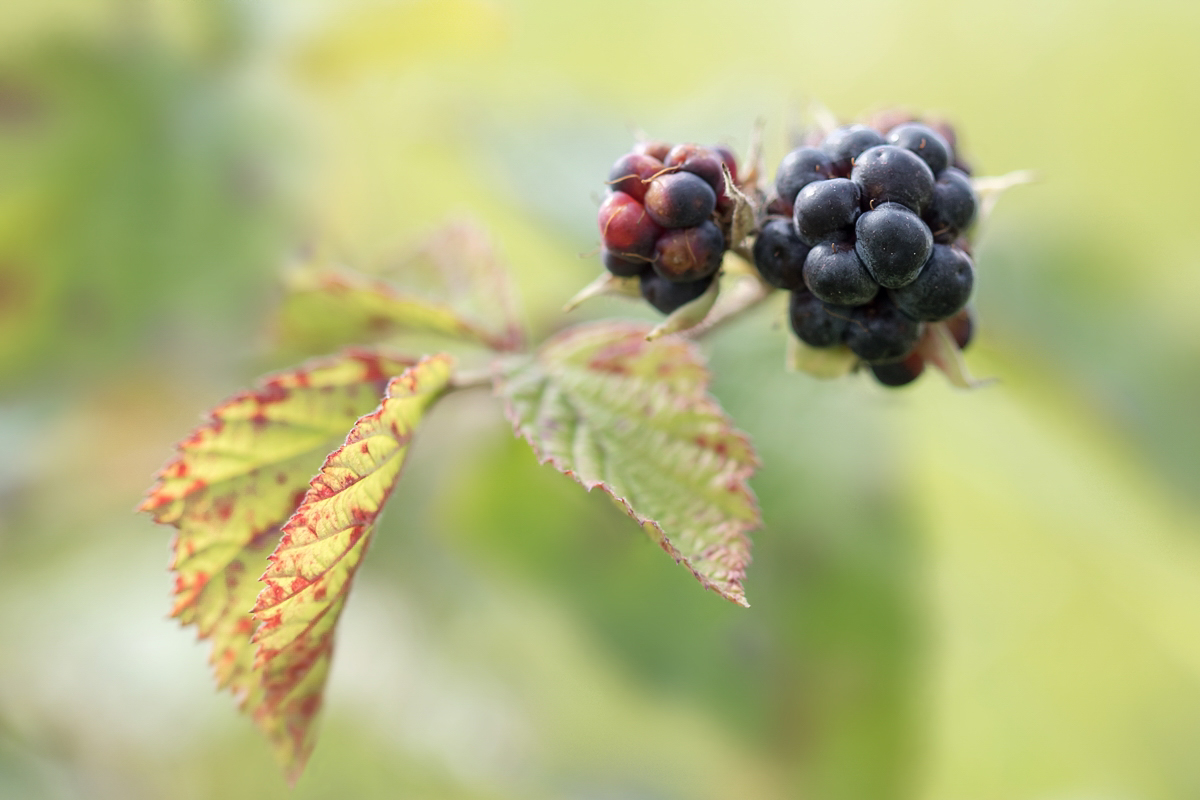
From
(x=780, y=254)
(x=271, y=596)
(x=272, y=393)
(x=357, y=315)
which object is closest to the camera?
(x=271, y=596)

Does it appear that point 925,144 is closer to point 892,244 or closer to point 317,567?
point 892,244

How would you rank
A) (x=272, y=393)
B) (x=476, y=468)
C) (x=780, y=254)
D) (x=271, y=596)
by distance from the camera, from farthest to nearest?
1. (x=476, y=468)
2. (x=272, y=393)
3. (x=780, y=254)
4. (x=271, y=596)

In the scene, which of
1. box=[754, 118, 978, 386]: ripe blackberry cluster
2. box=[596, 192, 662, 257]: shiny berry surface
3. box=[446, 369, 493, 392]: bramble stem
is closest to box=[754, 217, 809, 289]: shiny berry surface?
box=[754, 118, 978, 386]: ripe blackberry cluster

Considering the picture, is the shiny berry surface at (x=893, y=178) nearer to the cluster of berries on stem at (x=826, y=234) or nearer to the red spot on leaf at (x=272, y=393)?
the cluster of berries on stem at (x=826, y=234)

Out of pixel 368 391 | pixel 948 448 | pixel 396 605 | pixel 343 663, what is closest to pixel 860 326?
pixel 368 391


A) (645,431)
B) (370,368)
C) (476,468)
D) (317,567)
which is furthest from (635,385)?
(476,468)
